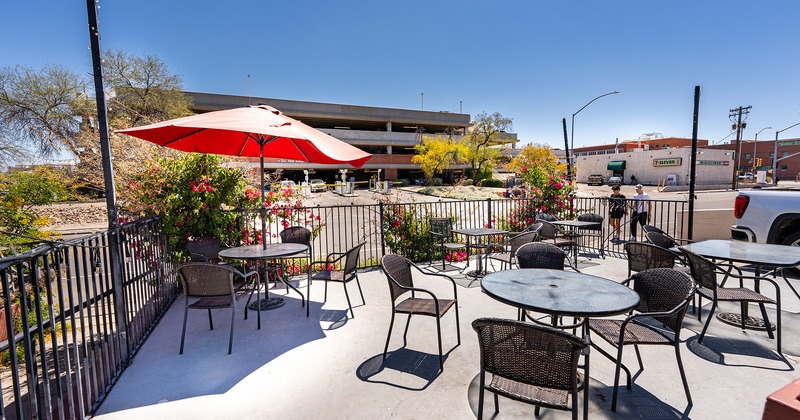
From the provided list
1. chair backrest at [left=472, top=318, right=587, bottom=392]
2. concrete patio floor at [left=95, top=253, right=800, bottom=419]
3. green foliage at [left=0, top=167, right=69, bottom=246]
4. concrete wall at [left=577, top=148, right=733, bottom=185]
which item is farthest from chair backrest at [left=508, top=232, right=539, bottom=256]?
concrete wall at [left=577, top=148, right=733, bottom=185]

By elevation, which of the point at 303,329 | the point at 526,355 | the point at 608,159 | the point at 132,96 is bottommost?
the point at 303,329

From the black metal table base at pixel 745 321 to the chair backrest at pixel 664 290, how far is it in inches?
69.2

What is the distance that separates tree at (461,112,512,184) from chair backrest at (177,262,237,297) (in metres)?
38.4

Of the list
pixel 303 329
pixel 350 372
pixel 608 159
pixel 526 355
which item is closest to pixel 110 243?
pixel 303 329

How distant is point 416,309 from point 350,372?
826mm

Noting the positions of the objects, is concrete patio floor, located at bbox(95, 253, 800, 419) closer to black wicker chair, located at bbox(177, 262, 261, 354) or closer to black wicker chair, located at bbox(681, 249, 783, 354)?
black wicker chair, located at bbox(681, 249, 783, 354)

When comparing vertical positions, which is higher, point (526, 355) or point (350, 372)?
point (526, 355)

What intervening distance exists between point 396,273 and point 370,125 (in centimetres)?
5104

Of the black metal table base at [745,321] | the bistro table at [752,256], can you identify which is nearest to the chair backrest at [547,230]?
the bistro table at [752,256]

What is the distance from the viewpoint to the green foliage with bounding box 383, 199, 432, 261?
7426 mm

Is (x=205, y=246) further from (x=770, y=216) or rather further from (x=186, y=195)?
(x=770, y=216)

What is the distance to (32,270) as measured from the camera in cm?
219

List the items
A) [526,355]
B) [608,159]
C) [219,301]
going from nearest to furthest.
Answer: [526,355] → [219,301] → [608,159]

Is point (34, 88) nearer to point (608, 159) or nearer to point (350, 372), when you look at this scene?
point (350, 372)
